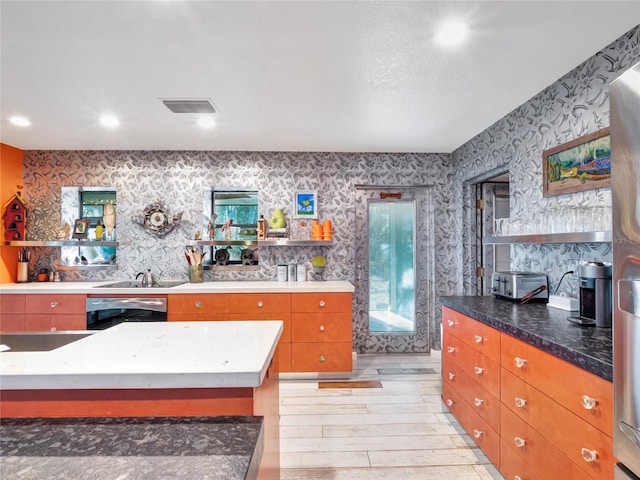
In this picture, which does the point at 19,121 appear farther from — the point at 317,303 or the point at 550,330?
the point at 550,330

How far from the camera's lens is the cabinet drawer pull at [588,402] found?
1.28 metres

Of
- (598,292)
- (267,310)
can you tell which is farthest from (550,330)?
(267,310)

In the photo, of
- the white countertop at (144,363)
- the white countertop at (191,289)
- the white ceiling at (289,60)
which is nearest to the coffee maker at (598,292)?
the white ceiling at (289,60)

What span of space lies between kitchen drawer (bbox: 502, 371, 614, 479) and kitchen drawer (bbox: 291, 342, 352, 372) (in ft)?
6.01

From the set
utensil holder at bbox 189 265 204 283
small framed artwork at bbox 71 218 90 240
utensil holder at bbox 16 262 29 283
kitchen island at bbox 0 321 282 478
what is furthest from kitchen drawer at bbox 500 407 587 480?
utensil holder at bbox 16 262 29 283

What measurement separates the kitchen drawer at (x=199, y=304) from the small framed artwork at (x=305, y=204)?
1320 millimetres

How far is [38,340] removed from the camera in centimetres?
148

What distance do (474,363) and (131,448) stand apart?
210 cm

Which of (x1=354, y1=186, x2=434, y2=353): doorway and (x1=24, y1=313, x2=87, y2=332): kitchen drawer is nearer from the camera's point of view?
(x1=24, y1=313, x2=87, y2=332): kitchen drawer

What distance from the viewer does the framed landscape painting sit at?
2021mm

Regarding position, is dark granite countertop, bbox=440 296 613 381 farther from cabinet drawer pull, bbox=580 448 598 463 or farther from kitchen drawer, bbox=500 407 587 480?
kitchen drawer, bbox=500 407 587 480

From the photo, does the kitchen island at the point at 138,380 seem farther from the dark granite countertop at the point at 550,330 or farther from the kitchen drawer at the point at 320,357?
the kitchen drawer at the point at 320,357

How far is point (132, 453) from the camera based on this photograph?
2.21ft

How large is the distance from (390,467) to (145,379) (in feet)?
5.66
